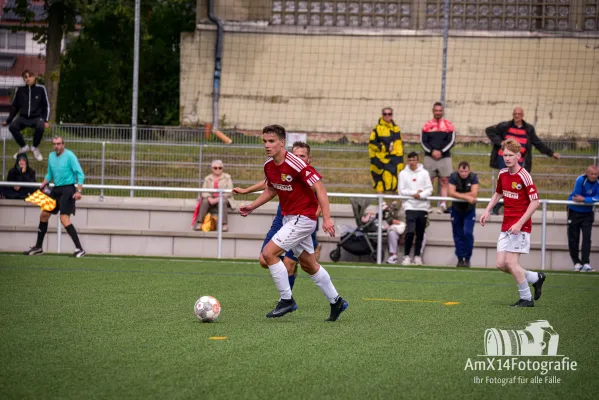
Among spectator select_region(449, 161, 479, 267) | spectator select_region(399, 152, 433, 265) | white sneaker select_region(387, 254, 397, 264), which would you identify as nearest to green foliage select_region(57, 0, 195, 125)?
spectator select_region(399, 152, 433, 265)

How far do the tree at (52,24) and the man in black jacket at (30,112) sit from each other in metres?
4.57

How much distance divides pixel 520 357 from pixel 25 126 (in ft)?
45.8

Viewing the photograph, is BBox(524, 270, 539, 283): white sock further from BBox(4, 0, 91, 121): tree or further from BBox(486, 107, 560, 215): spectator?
BBox(4, 0, 91, 121): tree

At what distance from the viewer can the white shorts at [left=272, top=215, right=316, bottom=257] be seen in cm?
899

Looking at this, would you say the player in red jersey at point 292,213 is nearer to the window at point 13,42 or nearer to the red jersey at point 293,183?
the red jersey at point 293,183

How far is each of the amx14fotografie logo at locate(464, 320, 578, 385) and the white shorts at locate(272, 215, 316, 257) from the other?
183 cm

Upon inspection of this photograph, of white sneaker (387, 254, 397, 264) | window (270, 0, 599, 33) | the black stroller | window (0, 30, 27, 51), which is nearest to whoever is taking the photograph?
white sneaker (387, 254, 397, 264)

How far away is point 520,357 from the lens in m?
7.23

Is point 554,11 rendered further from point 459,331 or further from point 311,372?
point 311,372

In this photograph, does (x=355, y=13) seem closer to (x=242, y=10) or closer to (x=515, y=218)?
(x=242, y=10)

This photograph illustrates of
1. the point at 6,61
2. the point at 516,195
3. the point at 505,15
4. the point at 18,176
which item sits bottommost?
the point at 18,176

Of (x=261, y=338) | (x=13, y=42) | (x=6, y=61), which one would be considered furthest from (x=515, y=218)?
(x=13, y=42)

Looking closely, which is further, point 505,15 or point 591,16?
point 505,15

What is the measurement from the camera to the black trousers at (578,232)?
52.9ft
